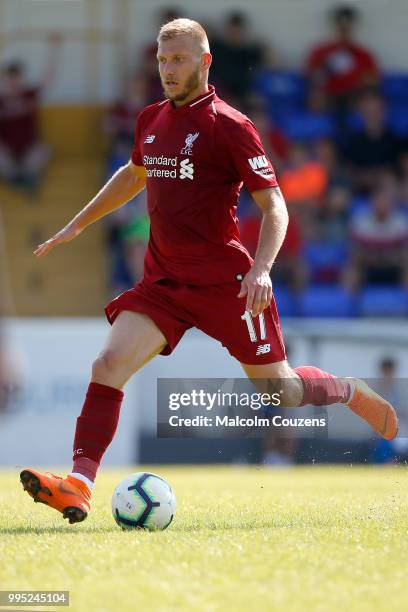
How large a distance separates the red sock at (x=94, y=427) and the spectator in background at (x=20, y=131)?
10.2 metres

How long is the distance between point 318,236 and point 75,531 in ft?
32.1

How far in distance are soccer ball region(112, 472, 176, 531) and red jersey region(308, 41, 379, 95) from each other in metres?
11.1

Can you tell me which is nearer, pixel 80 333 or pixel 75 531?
pixel 75 531

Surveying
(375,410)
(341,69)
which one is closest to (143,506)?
(375,410)

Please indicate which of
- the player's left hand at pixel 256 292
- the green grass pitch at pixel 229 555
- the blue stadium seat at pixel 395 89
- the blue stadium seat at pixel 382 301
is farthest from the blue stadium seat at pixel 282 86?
the player's left hand at pixel 256 292

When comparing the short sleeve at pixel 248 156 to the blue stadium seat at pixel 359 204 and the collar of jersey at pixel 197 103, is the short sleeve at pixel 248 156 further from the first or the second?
the blue stadium seat at pixel 359 204

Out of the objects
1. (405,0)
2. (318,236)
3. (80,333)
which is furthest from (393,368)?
(405,0)

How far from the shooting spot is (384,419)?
232 inches

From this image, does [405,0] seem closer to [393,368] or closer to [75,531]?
[393,368]

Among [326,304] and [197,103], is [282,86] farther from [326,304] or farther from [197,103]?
[197,103]

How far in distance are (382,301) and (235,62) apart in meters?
3.61

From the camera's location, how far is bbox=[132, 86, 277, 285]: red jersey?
550cm

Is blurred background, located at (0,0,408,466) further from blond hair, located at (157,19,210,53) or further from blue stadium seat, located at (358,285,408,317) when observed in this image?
blond hair, located at (157,19,210,53)

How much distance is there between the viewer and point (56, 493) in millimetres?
5223
